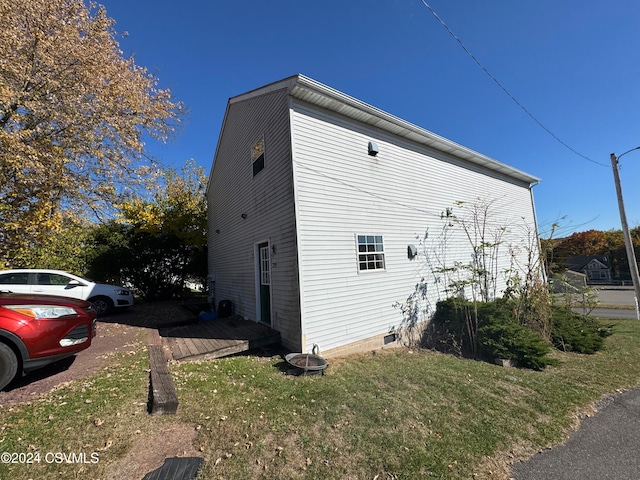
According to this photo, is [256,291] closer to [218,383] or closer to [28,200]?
[218,383]

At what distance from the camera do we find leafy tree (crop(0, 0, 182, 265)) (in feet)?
26.1

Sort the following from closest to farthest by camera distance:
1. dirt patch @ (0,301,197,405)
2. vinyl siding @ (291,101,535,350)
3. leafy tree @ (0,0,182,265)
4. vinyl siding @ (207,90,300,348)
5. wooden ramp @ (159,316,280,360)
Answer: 1. dirt patch @ (0,301,197,405)
2. wooden ramp @ (159,316,280,360)
3. vinyl siding @ (291,101,535,350)
4. vinyl siding @ (207,90,300,348)
5. leafy tree @ (0,0,182,265)

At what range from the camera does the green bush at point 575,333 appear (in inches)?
262

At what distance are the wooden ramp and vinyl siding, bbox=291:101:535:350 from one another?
4.21 feet

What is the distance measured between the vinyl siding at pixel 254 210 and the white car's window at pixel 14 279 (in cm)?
551

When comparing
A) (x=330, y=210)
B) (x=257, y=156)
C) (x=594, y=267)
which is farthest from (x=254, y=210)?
(x=594, y=267)

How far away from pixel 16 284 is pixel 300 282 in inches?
348

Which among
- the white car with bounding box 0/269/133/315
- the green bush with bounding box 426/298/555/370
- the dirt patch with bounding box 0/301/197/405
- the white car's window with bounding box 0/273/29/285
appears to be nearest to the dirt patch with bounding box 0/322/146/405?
the dirt patch with bounding box 0/301/197/405

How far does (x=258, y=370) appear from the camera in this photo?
483 cm

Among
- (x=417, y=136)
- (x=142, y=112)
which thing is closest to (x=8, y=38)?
(x=142, y=112)

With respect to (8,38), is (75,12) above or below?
above

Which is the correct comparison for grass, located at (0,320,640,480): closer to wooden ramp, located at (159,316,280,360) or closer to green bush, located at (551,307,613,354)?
wooden ramp, located at (159,316,280,360)

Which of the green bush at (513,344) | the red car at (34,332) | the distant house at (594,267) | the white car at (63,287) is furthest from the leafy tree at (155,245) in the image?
the distant house at (594,267)

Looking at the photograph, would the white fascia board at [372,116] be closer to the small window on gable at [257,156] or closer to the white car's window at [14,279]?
the small window on gable at [257,156]
